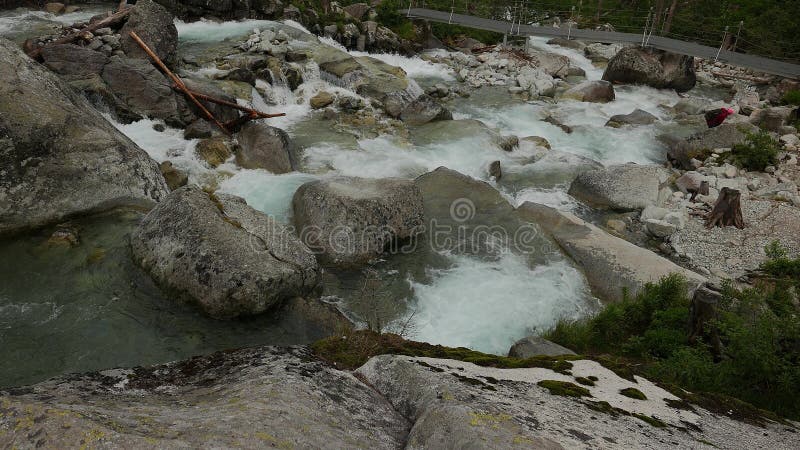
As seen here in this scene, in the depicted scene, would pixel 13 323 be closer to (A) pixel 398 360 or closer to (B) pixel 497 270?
(A) pixel 398 360

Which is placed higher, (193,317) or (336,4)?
(336,4)

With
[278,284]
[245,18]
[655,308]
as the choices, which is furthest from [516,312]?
[245,18]

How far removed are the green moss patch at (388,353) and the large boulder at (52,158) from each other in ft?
23.4

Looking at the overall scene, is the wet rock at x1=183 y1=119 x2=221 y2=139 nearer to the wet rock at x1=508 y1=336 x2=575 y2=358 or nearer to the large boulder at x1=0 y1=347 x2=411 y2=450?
the wet rock at x1=508 y1=336 x2=575 y2=358

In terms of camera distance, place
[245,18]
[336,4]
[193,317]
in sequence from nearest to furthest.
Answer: [193,317], [245,18], [336,4]

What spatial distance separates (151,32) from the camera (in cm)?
1803

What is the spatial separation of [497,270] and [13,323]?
8730mm

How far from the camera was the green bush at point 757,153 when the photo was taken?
1634 cm

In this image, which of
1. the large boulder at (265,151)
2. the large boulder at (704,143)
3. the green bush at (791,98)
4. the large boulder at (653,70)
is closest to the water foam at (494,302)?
the large boulder at (265,151)

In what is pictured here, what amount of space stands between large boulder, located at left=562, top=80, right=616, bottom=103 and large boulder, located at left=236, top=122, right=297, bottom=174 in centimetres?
1529

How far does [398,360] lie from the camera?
516cm

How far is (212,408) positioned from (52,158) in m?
8.82

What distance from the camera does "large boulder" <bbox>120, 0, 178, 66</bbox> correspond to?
57.5ft

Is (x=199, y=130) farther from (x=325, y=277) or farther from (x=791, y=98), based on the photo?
(x=791, y=98)
